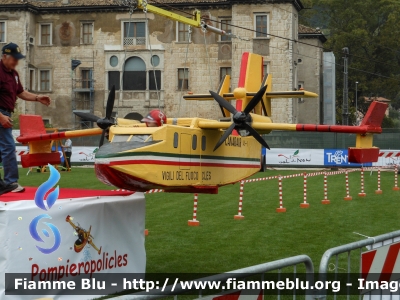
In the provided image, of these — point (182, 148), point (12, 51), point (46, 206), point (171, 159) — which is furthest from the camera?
point (182, 148)

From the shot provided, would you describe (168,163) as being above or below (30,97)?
below

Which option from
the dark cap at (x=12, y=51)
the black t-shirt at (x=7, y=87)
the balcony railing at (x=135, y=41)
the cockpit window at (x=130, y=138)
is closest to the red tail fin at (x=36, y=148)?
the cockpit window at (x=130, y=138)

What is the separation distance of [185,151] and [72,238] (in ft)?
14.7

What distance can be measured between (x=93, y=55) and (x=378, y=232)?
165 feet

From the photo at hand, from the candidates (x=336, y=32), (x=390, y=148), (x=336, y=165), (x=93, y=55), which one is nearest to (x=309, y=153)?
(x=336, y=165)

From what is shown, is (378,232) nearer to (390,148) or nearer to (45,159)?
(45,159)

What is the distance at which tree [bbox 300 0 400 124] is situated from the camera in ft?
277

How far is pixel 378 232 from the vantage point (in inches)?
734

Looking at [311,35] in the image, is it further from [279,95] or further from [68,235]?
[68,235]

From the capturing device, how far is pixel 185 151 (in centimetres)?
1442

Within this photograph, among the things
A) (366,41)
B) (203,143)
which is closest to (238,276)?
(203,143)

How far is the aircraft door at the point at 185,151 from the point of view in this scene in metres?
14.2

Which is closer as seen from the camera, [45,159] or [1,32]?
[45,159]

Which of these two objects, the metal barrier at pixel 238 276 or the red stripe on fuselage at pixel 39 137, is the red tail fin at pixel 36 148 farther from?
the metal barrier at pixel 238 276
